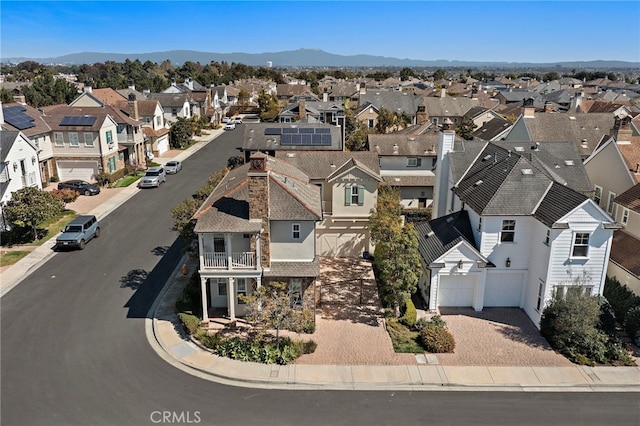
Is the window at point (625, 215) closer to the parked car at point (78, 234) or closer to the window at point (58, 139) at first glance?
the parked car at point (78, 234)

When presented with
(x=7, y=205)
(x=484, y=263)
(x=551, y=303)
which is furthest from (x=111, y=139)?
(x=551, y=303)

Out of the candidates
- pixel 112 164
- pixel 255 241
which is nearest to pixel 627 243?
pixel 255 241

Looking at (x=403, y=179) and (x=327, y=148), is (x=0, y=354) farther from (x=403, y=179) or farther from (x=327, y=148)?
(x=403, y=179)

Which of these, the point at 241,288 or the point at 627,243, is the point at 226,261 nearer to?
the point at 241,288

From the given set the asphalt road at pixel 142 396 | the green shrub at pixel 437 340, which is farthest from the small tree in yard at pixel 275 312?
the green shrub at pixel 437 340

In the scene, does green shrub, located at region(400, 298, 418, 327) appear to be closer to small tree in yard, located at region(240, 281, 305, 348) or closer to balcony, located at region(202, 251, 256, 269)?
small tree in yard, located at region(240, 281, 305, 348)
